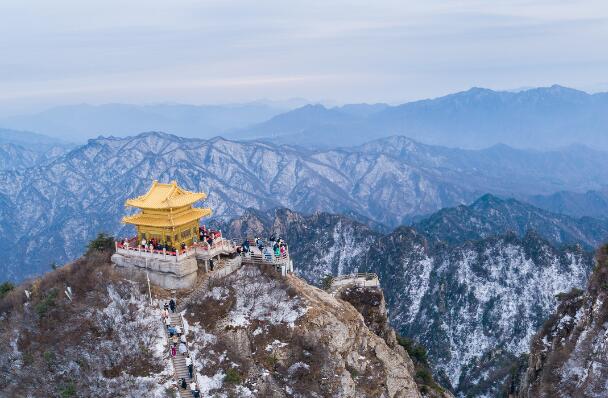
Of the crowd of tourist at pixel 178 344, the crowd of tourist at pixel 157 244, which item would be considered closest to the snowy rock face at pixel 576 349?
the crowd of tourist at pixel 178 344

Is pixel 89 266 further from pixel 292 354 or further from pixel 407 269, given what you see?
pixel 407 269

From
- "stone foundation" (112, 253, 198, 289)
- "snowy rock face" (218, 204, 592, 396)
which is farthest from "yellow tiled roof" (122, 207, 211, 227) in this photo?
"snowy rock face" (218, 204, 592, 396)

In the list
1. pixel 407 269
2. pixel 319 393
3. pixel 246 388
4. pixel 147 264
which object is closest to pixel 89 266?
pixel 147 264

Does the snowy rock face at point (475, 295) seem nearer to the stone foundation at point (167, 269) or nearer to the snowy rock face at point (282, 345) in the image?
the snowy rock face at point (282, 345)

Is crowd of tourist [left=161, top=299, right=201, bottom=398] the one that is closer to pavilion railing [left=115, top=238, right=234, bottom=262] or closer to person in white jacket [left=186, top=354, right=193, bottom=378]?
person in white jacket [left=186, top=354, right=193, bottom=378]

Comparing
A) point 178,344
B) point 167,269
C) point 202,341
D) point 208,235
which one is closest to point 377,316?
point 208,235

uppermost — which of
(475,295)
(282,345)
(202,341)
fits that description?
(202,341)

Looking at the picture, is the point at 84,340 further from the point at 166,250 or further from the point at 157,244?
the point at 157,244
